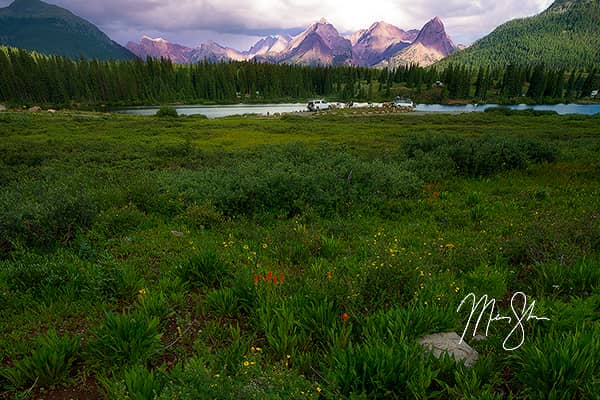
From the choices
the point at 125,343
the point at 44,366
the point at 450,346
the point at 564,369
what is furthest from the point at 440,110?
the point at 44,366

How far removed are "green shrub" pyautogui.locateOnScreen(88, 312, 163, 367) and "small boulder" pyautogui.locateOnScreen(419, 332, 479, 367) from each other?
343 cm

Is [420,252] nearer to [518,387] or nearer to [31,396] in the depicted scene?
[518,387]

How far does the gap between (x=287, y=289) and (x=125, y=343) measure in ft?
7.82

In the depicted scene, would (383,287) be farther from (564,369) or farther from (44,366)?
(44,366)

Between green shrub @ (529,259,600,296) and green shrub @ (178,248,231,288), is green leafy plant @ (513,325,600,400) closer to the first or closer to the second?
green shrub @ (529,259,600,296)

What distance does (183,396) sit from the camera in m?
3.14

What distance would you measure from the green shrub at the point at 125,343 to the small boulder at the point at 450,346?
3434 millimetres

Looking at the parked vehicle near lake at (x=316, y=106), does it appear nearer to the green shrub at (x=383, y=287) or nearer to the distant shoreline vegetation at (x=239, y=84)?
the distant shoreline vegetation at (x=239, y=84)

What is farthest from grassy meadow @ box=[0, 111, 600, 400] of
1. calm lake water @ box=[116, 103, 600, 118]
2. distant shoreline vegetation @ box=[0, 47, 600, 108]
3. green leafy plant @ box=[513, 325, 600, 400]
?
distant shoreline vegetation @ box=[0, 47, 600, 108]

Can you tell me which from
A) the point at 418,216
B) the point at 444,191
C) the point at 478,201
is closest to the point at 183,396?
the point at 418,216

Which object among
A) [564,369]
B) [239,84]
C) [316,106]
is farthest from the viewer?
[239,84]

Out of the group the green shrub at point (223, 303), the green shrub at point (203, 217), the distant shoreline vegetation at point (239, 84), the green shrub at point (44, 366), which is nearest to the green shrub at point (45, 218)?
the green shrub at point (203, 217)

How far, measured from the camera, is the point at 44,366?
3.99 metres

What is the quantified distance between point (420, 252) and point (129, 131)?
49002 mm
